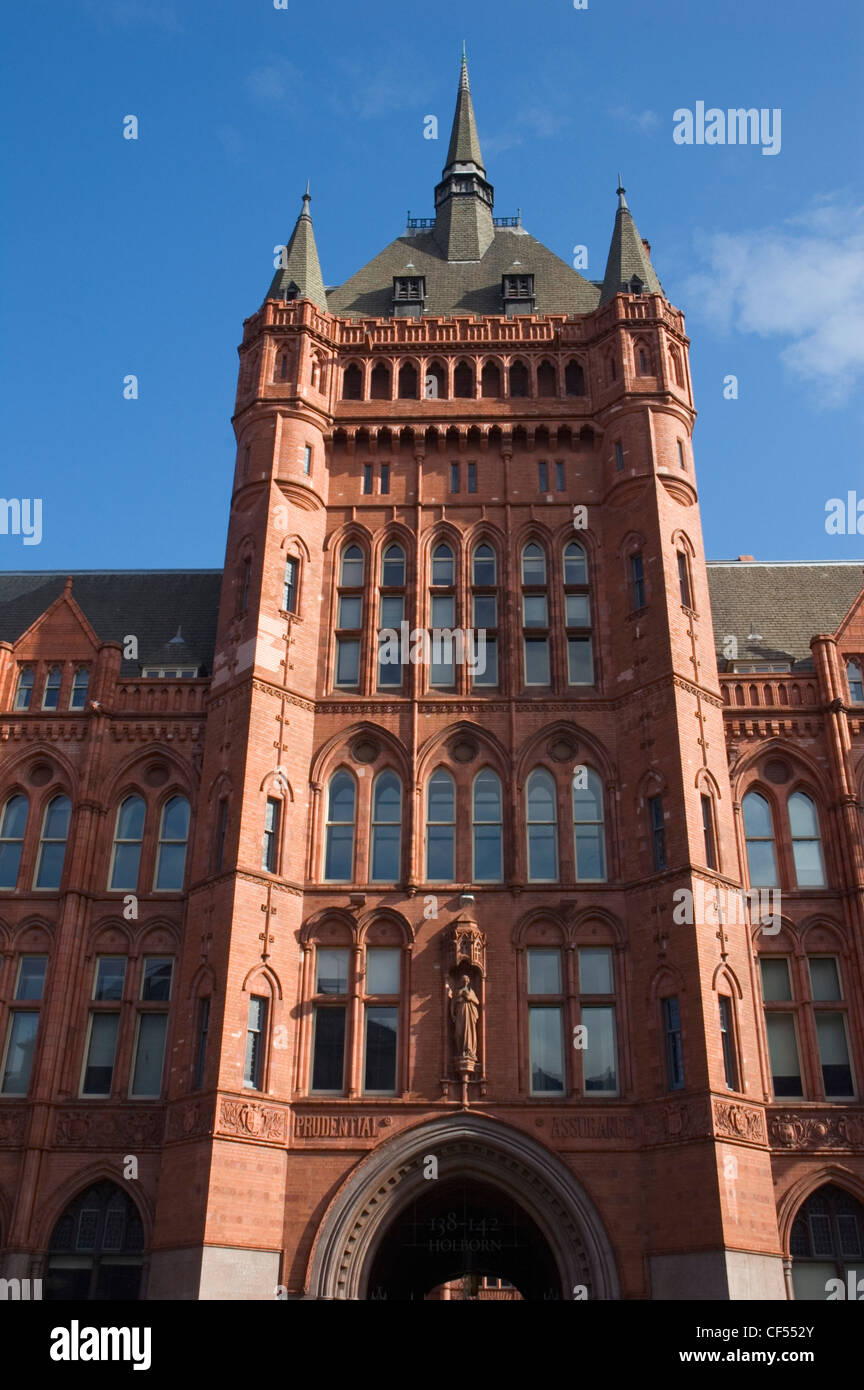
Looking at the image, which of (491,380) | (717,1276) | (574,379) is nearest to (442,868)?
(717,1276)

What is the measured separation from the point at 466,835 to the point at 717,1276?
10985 mm

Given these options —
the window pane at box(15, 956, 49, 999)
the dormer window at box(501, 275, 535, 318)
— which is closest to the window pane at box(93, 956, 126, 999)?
the window pane at box(15, 956, 49, 999)

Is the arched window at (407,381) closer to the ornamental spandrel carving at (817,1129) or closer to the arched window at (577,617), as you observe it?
the arched window at (577,617)

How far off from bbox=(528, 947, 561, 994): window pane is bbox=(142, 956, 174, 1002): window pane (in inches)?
336

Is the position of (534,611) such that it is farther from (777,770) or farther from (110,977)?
(110,977)

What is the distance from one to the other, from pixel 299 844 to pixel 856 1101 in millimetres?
13847

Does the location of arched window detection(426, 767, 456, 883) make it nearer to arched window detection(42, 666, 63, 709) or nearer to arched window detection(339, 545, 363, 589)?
arched window detection(339, 545, 363, 589)

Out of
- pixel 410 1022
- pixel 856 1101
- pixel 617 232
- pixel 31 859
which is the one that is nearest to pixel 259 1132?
pixel 410 1022

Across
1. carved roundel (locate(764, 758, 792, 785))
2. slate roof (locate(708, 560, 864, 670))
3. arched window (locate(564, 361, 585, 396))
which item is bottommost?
carved roundel (locate(764, 758, 792, 785))

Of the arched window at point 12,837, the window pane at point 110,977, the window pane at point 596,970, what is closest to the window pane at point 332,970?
the window pane at point 110,977

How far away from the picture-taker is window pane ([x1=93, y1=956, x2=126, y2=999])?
30812 mm

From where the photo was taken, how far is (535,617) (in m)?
34.2

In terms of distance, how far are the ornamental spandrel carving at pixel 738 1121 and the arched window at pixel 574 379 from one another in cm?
1963
